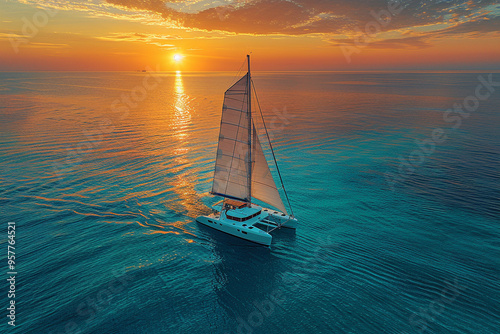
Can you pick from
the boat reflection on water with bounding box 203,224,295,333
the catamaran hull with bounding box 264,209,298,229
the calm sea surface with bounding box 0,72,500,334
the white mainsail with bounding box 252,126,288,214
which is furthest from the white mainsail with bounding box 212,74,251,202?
the boat reflection on water with bounding box 203,224,295,333

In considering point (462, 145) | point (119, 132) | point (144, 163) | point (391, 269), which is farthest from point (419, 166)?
point (119, 132)

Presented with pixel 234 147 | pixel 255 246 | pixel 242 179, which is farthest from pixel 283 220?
pixel 234 147

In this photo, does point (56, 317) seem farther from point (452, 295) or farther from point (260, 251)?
point (452, 295)

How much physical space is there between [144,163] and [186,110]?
217ft

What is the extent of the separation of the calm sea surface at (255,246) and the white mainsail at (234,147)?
5763 millimetres

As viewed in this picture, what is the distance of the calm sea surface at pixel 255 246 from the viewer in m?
20.5

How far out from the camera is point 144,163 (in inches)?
2063

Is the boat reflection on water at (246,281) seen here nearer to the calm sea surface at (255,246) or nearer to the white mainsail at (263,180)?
Result: the calm sea surface at (255,246)

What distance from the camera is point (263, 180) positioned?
3375 centimetres

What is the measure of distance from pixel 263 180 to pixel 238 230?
6.71 meters

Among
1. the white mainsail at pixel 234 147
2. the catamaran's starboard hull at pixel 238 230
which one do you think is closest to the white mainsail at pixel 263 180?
the white mainsail at pixel 234 147

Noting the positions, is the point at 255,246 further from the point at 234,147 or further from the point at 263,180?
the point at 234,147

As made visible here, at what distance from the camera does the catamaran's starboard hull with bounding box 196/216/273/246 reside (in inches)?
1161

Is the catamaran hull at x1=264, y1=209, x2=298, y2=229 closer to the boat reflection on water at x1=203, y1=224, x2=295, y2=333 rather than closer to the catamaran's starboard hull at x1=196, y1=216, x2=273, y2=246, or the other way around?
the boat reflection on water at x1=203, y1=224, x2=295, y2=333
